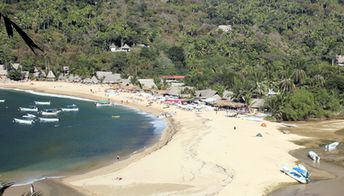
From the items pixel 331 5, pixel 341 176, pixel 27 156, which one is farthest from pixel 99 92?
pixel 331 5

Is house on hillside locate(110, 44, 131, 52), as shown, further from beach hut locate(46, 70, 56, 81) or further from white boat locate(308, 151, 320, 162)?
white boat locate(308, 151, 320, 162)

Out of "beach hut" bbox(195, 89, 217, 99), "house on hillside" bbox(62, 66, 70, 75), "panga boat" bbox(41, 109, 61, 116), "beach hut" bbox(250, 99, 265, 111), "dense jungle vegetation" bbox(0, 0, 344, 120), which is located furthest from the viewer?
"house on hillside" bbox(62, 66, 70, 75)

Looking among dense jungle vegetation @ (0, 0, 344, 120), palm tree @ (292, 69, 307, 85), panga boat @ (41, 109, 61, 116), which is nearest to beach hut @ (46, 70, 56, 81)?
dense jungle vegetation @ (0, 0, 344, 120)

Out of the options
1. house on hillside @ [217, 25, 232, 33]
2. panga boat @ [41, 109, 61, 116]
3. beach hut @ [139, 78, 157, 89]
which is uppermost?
house on hillside @ [217, 25, 232, 33]

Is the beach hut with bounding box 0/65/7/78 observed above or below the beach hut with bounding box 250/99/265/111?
above

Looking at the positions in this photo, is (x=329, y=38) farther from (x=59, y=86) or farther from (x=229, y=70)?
(x=59, y=86)
